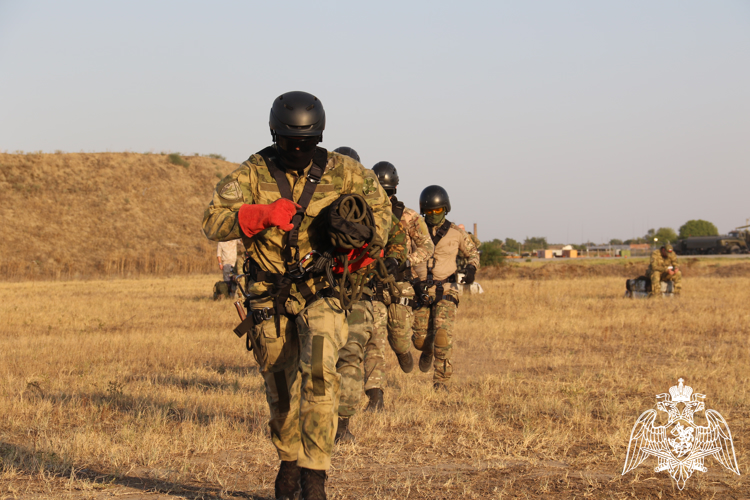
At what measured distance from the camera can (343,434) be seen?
5.45 metres

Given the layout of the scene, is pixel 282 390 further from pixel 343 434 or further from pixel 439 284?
pixel 439 284

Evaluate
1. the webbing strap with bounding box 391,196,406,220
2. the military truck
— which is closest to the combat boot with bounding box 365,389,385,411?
the webbing strap with bounding box 391,196,406,220

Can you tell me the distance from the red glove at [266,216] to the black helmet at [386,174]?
12.3 feet

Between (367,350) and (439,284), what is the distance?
1.52m

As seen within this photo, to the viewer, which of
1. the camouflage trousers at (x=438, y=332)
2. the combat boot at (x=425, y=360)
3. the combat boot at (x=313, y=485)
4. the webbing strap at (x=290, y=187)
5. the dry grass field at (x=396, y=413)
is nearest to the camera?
the combat boot at (x=313, y=485)

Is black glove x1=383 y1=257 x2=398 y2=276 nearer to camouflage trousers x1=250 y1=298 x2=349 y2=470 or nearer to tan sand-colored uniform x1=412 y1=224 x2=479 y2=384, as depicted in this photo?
tan sand-colored uniform x1=412 y1=224 x2=479 y2=384

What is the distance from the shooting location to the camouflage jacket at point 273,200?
407 centimetres

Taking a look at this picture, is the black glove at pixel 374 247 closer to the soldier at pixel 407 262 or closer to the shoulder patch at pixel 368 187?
the shoulder patch at pixel 368 187

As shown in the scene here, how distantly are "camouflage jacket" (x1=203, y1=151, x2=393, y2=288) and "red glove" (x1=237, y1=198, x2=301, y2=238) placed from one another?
0.12 m

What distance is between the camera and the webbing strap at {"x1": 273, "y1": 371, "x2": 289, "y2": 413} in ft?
13.5

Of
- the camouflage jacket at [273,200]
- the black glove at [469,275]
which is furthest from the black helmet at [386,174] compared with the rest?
the camouflage jacket at [273,200]

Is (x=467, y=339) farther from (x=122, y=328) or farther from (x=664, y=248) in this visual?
(x=664, y=248)

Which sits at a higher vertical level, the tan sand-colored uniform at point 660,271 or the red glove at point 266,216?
the red glove at point 266,216

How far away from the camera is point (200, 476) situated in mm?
4520
